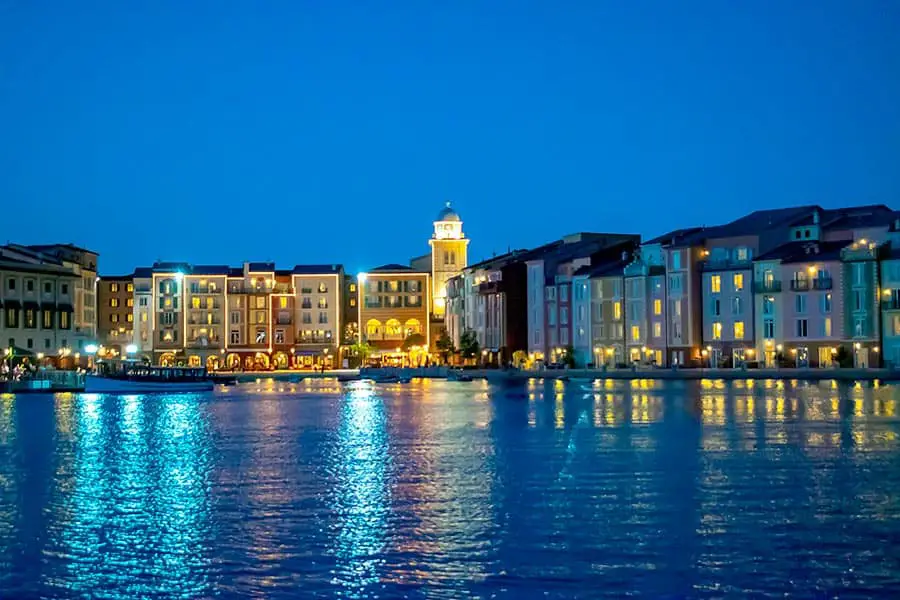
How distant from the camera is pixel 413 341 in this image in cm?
12188

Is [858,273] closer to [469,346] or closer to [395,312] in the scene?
[469,346]

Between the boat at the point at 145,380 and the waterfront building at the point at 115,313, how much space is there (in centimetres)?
3817

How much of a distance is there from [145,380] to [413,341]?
44.6 m

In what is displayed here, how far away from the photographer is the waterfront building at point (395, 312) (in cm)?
12194

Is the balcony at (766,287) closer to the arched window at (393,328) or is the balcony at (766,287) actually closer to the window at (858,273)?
the window at (858,273)

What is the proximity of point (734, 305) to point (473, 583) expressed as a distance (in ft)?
231

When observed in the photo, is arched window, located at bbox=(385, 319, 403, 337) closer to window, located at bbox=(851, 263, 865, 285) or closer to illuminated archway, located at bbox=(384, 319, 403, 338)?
illuminated archway, located at bbox=(384, 319, 403, 338)

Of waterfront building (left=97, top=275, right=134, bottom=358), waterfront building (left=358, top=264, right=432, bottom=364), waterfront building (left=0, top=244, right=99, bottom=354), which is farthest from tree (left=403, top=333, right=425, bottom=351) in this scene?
waterfront building (left=0, top=244, right=99, bottom=354)

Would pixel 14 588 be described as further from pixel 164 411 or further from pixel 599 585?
pixel 164 411

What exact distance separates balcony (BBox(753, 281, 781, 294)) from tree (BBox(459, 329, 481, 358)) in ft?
107

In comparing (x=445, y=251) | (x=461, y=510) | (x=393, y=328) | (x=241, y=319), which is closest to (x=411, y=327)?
(x=393, y=328)

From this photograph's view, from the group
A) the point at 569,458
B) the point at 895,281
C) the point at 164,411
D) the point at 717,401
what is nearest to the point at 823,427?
the point at 569,458

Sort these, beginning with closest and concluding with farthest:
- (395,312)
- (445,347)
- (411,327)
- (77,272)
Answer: (77,272)
(445,347)
(395,312)
(411,327)

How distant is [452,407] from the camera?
167 ft
